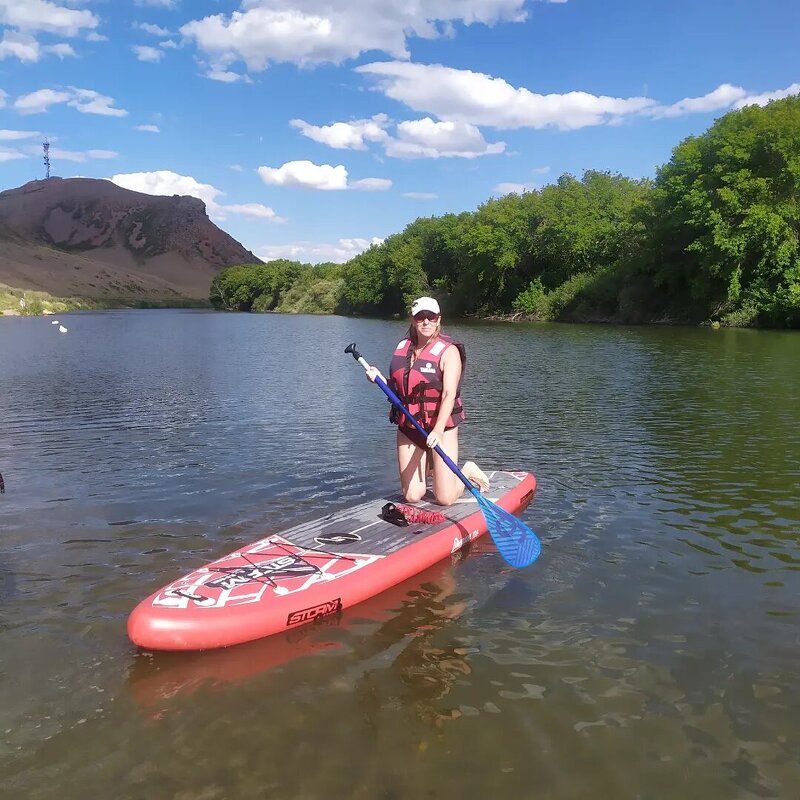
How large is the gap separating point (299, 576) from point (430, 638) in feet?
3.84

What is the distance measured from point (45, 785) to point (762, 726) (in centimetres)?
411

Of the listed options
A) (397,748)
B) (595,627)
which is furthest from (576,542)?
(397,748)

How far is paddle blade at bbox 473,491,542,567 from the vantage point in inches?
254

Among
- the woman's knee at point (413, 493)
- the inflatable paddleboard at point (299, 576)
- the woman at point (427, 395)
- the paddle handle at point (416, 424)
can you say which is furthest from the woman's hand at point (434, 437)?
the woman's knee at point (413, 493)

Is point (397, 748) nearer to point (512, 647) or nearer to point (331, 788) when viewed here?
point (331, 788)

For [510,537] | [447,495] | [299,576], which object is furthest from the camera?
[447,495]

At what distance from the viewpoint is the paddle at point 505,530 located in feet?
21.2

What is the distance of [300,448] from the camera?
11.7 metres

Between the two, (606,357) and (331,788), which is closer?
(331,788)

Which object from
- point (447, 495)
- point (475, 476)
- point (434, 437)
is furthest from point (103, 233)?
point (434, 437)

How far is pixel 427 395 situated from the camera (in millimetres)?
7082

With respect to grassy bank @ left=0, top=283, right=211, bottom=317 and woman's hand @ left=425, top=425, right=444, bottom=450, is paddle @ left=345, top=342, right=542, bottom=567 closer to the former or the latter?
woman's hand @ left=425, top=425, right=444, bottom=450

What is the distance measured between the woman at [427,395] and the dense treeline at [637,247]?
38.5 meters

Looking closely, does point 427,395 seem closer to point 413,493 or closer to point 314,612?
point 413,493
